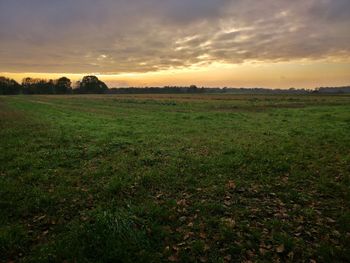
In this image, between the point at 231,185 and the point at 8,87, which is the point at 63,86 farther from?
the point at 231,185

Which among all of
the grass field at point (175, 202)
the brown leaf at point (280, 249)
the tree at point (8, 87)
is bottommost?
the brown leaf at point (280, 249)

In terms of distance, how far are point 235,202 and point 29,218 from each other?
5.61 meters

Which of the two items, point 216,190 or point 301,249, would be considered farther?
point 216,190

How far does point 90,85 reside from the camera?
164750 millimetres

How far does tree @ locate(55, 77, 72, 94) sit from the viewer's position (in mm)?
159000

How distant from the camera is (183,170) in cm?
1108

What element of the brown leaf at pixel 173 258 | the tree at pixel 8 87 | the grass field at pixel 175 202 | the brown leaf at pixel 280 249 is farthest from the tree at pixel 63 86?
the brown leaf at pixel 280 249

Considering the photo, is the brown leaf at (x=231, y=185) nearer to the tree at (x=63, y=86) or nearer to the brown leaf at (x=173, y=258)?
the brown leaf at (x=173, y=258)

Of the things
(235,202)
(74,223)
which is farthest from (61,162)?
(235,202)

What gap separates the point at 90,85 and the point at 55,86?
61.3 feet

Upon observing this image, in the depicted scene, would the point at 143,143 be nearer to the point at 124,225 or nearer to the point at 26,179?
the point at 26,179

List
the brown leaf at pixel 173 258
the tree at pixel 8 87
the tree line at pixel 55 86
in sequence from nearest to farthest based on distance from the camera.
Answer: the brown leaf at pixel 173 258
the tree at pixel 8 87
the tree line at pixel 55 86

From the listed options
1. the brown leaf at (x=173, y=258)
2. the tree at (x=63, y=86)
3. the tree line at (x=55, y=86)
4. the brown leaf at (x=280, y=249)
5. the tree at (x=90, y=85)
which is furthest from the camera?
the tree at (x=90, y=85)

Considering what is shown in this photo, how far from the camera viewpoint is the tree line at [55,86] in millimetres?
152250
